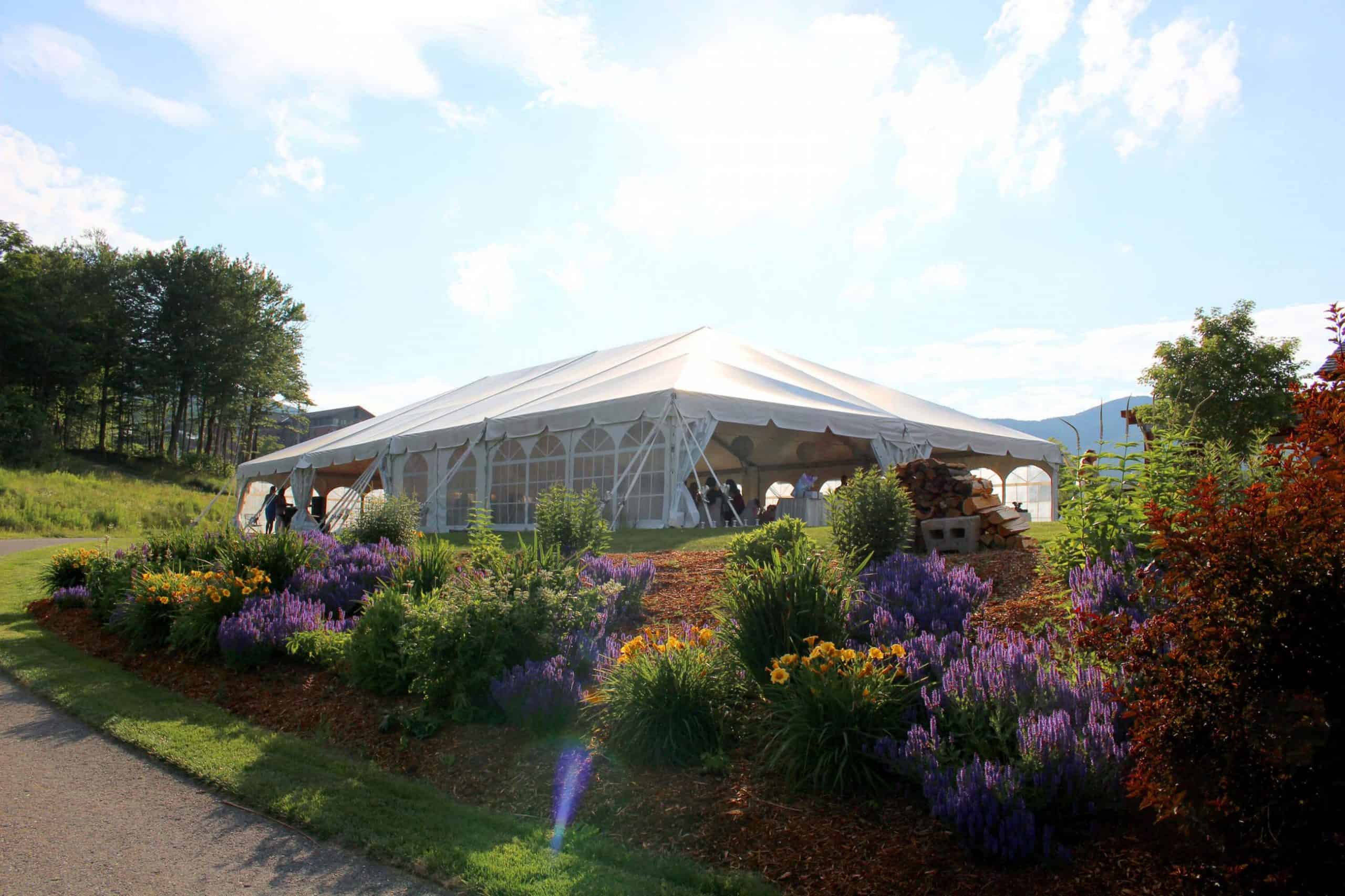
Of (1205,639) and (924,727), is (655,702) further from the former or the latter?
(1205,639)

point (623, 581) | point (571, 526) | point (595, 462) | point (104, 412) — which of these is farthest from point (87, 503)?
point (623, 581)

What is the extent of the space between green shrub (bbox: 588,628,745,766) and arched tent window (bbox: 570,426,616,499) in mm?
12076

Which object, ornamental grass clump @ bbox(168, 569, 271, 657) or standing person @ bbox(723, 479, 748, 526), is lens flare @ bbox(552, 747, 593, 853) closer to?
ornamental grass clump @ bbox(168, 569, 271, 657)

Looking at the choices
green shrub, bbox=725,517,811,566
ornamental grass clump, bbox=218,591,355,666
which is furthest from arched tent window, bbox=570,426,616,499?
ornamental grass clump, bbox=218,591,355,666

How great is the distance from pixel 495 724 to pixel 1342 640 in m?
3.82

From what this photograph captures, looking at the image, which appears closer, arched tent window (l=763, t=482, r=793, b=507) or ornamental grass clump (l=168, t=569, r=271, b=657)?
ornamental grass clump (l=168, t=569, r=271, b=657)

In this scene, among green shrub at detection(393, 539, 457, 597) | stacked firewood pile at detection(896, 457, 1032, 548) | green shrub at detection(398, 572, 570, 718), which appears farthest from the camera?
stacked firewood pile at detection(896, 457, 1032, 548)

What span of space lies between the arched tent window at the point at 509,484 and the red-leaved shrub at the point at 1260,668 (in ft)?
55.7

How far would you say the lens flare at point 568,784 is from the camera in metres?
3.74

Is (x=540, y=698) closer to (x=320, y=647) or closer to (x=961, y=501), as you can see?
(x=320, y=647)

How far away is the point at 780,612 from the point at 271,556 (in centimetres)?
543

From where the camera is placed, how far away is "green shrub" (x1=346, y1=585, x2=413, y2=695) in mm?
5539

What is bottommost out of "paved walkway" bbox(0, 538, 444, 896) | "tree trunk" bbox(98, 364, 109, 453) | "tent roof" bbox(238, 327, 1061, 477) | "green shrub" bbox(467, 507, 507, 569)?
"paved walkway" bbox(0, 538, 444, 896)

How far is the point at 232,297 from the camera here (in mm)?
47781
